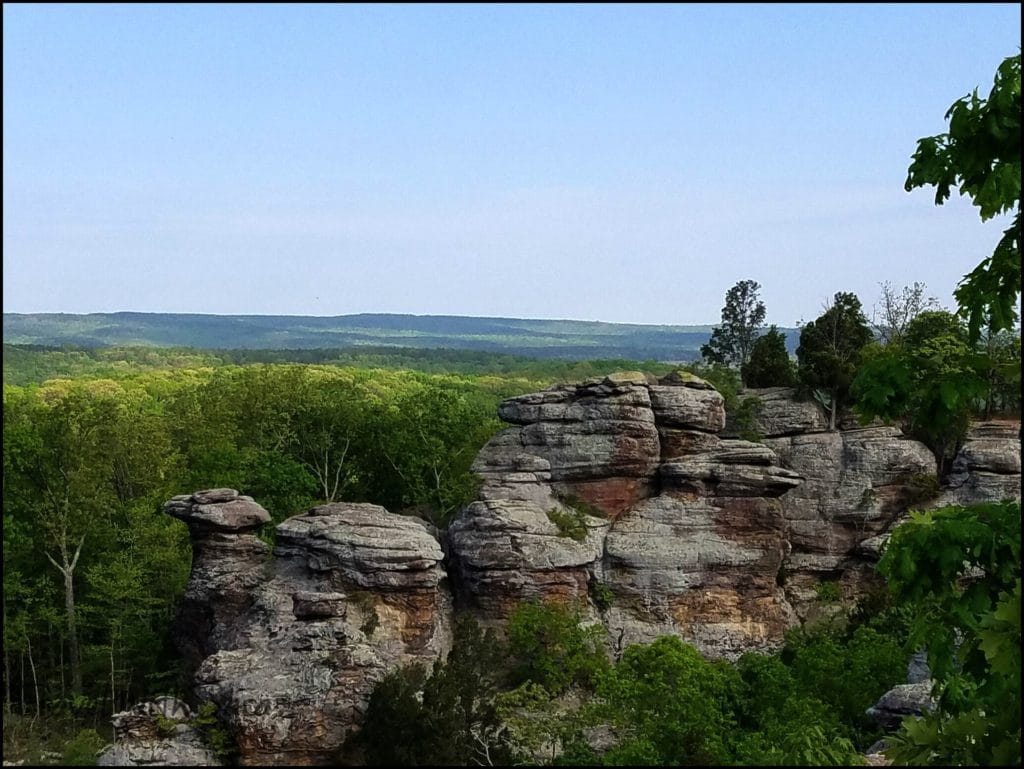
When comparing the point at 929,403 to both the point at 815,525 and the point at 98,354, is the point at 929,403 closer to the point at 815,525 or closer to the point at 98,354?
the point at 815,525

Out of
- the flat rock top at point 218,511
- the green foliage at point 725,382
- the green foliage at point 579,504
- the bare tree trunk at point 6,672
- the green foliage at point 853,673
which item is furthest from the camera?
the green foliage at point 725,382

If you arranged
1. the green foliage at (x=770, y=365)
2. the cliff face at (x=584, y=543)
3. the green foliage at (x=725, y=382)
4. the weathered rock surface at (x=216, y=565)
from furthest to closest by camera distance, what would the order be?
the green foliage at (x=770, y=365), the green foliage at (x=725, y=382), the weathered rock surface at (x=216, y=565), the cliff face at (x=584, y=543)

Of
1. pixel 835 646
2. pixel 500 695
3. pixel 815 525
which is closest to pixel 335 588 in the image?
pixel 500 695

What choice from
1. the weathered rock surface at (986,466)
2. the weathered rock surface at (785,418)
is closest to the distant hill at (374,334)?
the weathered rock surface at (785,418)

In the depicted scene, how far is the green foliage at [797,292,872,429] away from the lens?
32906mm

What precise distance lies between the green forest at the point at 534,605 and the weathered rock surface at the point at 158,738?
2.33 ft

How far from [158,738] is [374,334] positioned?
523 feet

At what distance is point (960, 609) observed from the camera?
5.96m

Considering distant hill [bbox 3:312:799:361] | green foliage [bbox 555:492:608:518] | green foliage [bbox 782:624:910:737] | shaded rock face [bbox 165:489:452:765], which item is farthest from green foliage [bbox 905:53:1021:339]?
distant hill [bbox 3:312:799:361]

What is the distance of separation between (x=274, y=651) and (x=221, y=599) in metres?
3.86

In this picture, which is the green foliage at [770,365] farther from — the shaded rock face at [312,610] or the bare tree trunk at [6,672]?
the bare tree trunk at [6,672]

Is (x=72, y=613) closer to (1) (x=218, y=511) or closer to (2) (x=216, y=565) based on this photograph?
(2) (x=216, y=565)

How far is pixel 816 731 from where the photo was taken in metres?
8.24

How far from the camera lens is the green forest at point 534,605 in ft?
20.2
